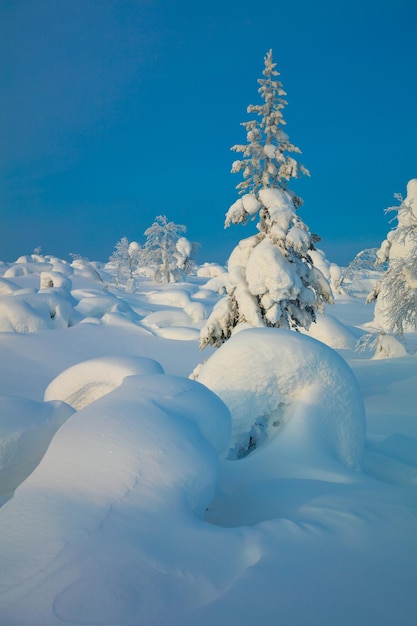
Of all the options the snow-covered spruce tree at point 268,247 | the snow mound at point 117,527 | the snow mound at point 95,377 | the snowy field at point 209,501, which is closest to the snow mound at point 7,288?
the snow-covered spruce tree at point 268,247

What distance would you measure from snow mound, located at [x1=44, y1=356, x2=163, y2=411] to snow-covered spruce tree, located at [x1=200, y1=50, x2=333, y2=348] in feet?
18.9

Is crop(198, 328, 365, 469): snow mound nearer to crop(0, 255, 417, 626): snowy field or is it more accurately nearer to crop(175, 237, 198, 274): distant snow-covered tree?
crop(0, 255, 417, 626): snowy field

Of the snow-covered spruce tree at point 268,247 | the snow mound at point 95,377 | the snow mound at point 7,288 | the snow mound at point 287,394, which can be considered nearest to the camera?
the snow mound at point 287,394

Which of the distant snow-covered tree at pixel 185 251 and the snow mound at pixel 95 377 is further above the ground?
the distant snow-covered tree at pixel 185 251

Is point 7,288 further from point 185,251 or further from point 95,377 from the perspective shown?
point 185,251

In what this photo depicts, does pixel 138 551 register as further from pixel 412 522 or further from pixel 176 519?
pixel 412 522

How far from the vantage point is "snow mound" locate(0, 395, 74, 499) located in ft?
12.1

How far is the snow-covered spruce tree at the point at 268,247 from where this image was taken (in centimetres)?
1089

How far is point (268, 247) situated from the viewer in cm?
1085

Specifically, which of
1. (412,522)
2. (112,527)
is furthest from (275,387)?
(112,527)

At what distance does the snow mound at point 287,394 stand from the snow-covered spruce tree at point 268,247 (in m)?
5.51

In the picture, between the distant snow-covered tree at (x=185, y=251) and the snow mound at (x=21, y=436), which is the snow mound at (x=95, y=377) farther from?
the distant snow-covered tree at (x=185, y=251)

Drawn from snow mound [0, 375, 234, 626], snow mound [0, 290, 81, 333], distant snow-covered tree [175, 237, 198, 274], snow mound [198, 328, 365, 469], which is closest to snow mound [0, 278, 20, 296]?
snow mound [0, 290, 81, 333]

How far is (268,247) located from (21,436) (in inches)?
329
